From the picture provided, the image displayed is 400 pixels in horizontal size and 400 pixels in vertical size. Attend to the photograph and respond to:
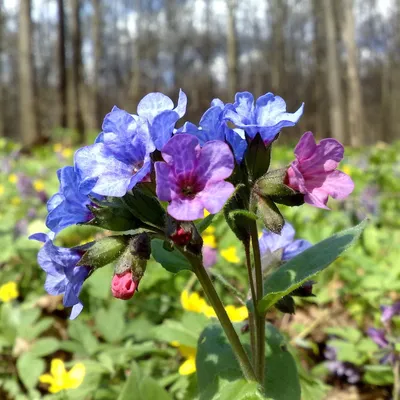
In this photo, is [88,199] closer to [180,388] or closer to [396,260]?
[180,388]

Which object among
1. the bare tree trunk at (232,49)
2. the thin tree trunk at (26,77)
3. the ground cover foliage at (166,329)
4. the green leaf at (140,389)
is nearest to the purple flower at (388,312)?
the ground cover foliage at (166,329)

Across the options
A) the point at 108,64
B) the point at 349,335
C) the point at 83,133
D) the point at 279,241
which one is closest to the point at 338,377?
the point at 349,335

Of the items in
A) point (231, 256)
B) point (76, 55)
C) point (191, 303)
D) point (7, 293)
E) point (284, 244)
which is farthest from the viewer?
point (76, 55)

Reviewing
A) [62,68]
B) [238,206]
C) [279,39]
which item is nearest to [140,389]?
[238,206]

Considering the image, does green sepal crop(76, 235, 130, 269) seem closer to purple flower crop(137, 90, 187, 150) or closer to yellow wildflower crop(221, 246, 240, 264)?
purple flower crop(137, 90, 187, 150)

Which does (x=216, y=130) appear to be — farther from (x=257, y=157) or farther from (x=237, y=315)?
(x=237, y=315)
